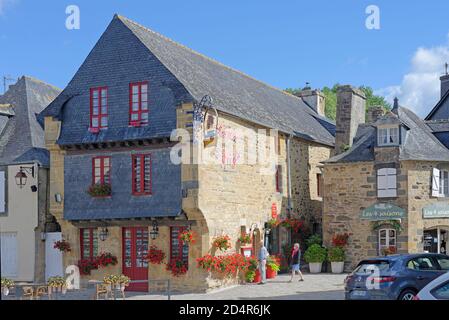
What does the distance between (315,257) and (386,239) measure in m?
2.78

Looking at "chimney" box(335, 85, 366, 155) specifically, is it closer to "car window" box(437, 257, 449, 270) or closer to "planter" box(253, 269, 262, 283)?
"planter" box(253, 269, 262, 283)

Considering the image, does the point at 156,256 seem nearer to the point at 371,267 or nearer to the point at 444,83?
the point at 371,267

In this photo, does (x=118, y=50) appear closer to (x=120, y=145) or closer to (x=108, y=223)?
(x=120, y=145)

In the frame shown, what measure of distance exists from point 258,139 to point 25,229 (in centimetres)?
929

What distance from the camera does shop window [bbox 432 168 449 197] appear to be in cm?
2877

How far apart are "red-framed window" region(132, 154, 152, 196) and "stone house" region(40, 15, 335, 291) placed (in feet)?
0.11

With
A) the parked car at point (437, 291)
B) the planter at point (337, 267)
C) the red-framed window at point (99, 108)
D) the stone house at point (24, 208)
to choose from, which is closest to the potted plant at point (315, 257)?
→ the planter at point (337, 267)

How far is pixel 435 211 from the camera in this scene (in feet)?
94.3

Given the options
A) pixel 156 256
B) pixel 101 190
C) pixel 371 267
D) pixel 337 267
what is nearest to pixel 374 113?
pixel 337 267

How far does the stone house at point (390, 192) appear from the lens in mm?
28578

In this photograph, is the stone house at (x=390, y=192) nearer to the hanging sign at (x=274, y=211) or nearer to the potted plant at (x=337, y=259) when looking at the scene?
the potted plant at (x=337, y=259)

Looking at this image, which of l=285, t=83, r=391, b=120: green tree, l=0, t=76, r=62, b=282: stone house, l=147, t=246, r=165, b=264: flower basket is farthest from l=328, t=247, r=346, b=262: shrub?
l=285, t=83, r=391, b=120: green tree
